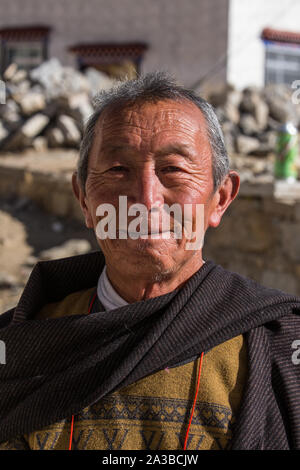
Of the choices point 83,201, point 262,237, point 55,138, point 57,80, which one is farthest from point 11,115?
point 83,201

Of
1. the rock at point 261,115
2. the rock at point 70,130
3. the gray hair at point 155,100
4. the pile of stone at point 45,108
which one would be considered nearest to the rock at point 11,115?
the pile of stone at point 45,108

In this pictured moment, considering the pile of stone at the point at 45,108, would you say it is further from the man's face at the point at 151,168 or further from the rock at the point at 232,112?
the man's face at the point at 151,168

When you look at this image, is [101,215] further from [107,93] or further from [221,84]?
[221,84]

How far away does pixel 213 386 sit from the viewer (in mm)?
1327

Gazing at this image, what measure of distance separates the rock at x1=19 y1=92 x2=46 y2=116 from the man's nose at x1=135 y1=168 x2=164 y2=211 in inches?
320

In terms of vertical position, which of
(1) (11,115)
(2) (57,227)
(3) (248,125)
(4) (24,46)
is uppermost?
(4) (24,46)

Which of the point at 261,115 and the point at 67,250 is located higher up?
the point at 261,115

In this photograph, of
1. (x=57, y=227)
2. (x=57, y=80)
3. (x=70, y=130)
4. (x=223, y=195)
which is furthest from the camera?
(x=57, y=80)

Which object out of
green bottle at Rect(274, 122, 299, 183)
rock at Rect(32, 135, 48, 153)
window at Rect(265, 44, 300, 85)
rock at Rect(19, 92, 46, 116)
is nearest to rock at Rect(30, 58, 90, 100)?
rock at Rect(19, 92, 46, 116)

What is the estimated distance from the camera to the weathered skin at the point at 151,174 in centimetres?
138

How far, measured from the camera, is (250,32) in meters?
11.3

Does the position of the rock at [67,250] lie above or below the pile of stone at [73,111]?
below

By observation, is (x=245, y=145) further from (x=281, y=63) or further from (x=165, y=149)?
(x=165, y=149)

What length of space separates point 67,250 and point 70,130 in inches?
127
